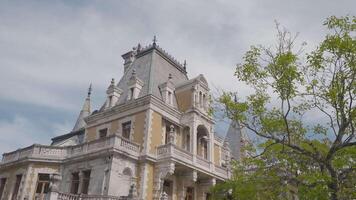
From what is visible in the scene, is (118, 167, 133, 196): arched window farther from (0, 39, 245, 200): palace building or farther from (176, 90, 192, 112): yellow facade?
(176, 90, 192, 112): yellow facade

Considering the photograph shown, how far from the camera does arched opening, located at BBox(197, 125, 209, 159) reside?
26984mm

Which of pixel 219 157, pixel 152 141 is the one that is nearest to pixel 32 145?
pixel 152 141

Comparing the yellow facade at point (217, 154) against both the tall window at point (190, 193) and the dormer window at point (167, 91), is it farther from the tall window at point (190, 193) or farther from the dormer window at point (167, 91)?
the dormer window at point (167, 91)

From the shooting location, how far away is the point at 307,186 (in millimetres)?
11742

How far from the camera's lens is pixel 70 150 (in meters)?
23.5

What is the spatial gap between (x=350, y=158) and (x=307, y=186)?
2300 mm

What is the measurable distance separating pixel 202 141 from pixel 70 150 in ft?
34.5

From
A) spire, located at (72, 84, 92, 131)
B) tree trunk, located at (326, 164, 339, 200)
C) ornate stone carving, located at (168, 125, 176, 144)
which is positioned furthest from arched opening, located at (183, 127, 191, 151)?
tree trunk, located at (326, 164, 339, 200)

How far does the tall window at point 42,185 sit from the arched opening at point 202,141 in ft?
37.9

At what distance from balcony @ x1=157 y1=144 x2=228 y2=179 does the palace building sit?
0.15ft

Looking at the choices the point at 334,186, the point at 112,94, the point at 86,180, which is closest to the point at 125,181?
the point at 86,180

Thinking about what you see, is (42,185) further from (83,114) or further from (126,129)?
(83,114)

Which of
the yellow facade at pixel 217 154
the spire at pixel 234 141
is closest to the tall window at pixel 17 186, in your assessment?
the yellow facade at pixel 217 154

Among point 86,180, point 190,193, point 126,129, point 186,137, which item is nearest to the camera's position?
point 86,180
